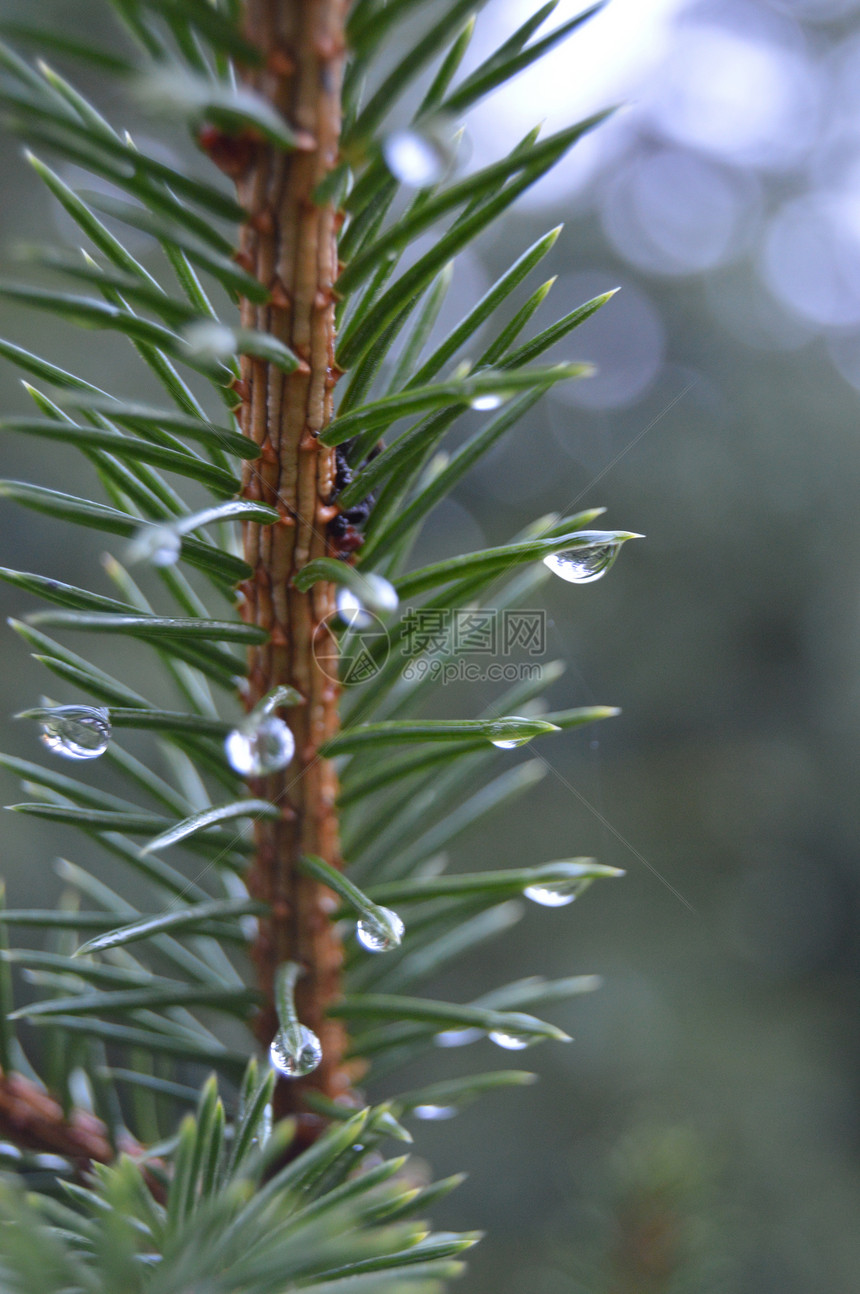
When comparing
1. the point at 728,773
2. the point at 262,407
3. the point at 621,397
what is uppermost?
A: the point at 621,397

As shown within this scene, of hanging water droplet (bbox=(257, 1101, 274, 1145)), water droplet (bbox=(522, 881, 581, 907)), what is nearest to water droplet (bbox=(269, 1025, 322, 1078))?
hanging water droplet (bbox=(257, 1101, 274, 1145))

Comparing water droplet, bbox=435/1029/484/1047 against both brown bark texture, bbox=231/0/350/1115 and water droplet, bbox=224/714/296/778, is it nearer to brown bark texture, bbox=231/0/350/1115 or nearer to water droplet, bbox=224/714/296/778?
brown bark texture, bbox=231/0/350/1115

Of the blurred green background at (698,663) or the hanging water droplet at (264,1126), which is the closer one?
the hanging water droplet at (264,1126)

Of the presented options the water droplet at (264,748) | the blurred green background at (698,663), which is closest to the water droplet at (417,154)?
the water droplet at (264,748)

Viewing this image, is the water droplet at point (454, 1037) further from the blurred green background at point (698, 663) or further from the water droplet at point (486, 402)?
the blurred green background at point (698, 663)

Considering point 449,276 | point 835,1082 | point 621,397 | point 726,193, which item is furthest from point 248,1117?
point 726,193

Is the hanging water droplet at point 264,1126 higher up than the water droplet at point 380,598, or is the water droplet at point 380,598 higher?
the water droplet at point 380,598

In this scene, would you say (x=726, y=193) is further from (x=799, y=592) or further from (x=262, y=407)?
(x=262, y=407)

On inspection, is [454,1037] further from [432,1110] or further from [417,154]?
[417,154]
